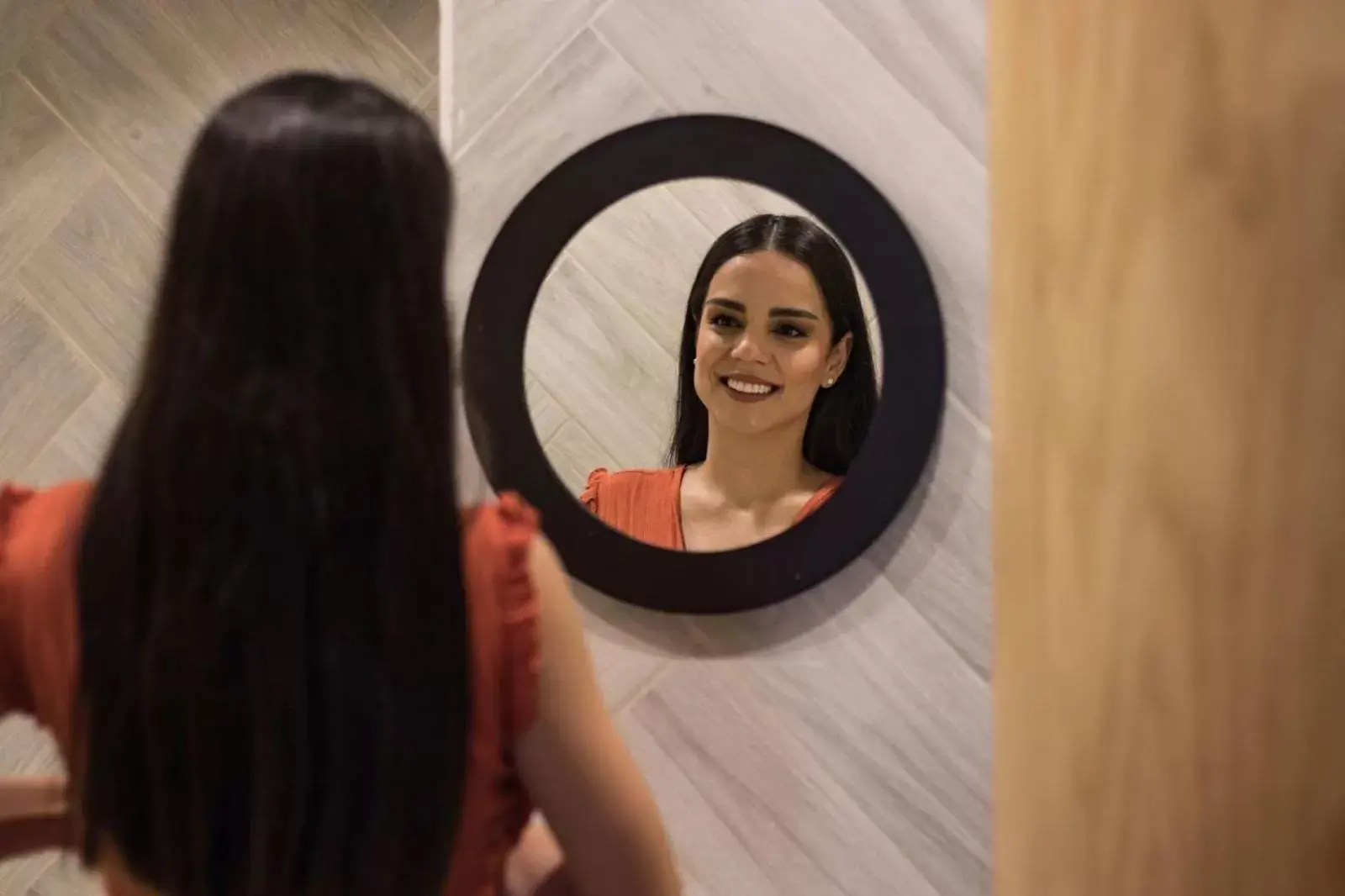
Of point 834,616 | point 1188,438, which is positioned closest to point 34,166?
point 834,616

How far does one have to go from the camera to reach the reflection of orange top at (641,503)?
36.9 inches

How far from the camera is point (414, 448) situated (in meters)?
0.52

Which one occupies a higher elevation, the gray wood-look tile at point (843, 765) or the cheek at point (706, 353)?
the cheek at point (706, 353)

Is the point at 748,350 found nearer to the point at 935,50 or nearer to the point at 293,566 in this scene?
the point at 935,50

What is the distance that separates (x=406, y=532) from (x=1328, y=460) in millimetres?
455

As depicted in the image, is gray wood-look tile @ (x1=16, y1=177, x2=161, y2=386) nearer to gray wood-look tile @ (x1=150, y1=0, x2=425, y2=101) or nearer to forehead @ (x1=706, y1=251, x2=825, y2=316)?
gray wood-look tile @ (x1=150, y1=0, x2=425, y2=101)

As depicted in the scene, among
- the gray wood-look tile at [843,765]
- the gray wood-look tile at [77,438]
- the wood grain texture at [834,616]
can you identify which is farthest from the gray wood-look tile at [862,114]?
the gray wood-look tile at [77,438]

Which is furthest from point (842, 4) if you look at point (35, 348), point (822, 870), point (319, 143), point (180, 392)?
point (35, 348)

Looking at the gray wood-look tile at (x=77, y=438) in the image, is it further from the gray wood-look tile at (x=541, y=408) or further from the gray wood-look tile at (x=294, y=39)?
the gray wood-look tile at (x=541, y=408)

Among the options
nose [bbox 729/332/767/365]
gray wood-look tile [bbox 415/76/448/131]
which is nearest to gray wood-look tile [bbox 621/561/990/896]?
nose [bbox 729/332/767/365]

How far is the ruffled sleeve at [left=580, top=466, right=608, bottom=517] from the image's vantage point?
36.9 inches

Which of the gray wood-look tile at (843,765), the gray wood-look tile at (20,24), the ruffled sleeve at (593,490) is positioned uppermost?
the gray wood-look tile at (20,24)

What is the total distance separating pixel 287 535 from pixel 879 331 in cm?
58

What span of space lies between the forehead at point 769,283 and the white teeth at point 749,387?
0.07 meters
